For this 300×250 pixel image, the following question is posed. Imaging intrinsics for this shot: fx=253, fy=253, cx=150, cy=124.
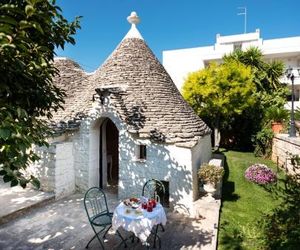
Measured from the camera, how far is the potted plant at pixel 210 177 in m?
9.08

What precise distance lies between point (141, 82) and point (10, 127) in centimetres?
883

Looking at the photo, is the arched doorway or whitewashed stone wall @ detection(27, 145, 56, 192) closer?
whitewashed stone wall @ detection(27, 145, 56, 192)

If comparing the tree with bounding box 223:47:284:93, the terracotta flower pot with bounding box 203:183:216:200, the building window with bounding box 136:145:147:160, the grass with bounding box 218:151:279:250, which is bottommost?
the grass with bounding box 218:151:279:250

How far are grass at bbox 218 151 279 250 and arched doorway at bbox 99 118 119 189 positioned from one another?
17.3ft

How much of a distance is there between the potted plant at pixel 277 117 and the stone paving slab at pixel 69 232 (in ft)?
47.8

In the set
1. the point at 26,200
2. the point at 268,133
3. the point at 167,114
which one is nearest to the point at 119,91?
the point at 167,114

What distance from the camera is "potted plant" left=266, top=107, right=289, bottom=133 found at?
1997cm

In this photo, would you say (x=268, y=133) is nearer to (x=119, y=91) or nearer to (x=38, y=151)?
(x=119, y=91)

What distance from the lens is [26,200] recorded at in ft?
30.6

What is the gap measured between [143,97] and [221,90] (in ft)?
37.7

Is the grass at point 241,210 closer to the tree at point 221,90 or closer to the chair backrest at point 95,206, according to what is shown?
the chair backrest at point 95,206

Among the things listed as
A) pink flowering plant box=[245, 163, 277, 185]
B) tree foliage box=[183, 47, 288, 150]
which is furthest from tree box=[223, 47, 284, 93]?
pink flowering plant box=[245, 163, 277, 185]

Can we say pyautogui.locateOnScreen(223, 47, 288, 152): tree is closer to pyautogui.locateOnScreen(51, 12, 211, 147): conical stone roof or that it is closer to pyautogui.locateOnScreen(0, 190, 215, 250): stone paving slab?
pyautogui.locateOnScreen(51, 12, 211, 147): conical stone roof

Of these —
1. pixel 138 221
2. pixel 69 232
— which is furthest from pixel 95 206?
pixel 138 221
